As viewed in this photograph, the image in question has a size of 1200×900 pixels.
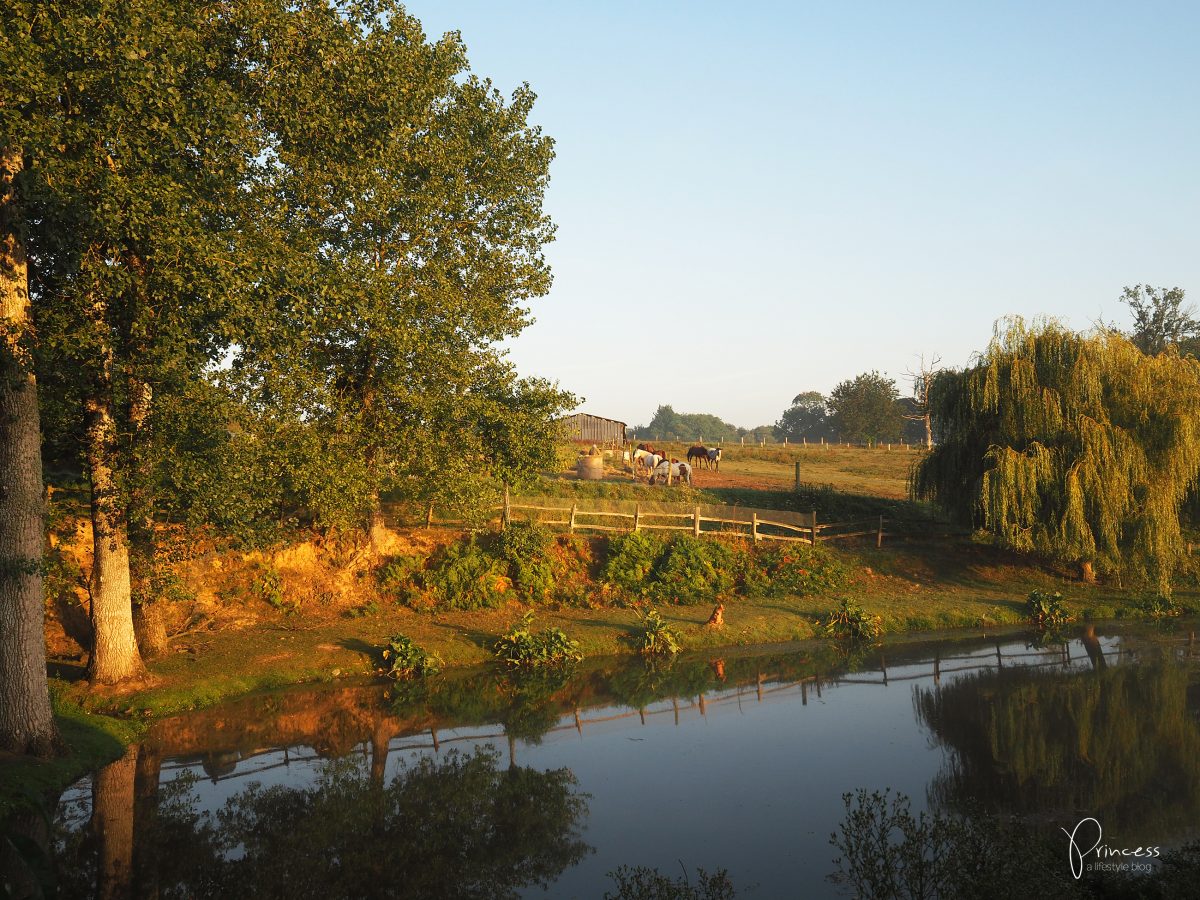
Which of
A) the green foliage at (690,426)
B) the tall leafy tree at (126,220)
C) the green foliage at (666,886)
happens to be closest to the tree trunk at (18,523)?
the tall leafy tree at (126,220)

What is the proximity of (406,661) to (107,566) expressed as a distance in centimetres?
736

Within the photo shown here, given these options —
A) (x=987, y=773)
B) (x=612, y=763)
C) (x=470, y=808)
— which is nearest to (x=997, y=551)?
(x=987, y=773)

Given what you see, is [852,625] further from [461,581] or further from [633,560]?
[461,581]

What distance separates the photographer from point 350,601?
84.5 feet

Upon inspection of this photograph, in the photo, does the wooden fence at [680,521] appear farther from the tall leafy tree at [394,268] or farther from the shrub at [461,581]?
the tall leafy tree at [394,268]

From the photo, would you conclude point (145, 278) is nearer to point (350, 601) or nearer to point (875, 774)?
point (350, 601)

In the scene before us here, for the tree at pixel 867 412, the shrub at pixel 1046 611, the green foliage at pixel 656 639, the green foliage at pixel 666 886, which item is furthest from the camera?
the tree at pixel 867 412

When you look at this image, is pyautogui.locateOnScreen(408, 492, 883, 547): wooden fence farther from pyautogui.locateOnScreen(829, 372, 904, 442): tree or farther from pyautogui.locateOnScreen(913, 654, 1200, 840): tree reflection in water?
pyautogui.locateOnScreen(829, 372, 904, 442): tree

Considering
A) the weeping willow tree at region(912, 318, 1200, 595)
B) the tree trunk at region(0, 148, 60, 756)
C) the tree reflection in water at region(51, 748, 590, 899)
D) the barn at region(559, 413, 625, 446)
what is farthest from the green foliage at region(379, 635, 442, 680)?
the barn at region(559, 413, 625, 446)

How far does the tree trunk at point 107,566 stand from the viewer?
1658 cm

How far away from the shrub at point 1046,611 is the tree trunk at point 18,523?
27778 mm

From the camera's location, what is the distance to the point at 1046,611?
94.2 ft

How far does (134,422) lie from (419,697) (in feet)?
28.3

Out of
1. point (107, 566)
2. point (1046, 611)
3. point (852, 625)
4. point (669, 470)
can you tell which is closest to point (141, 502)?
point (107, 566)
